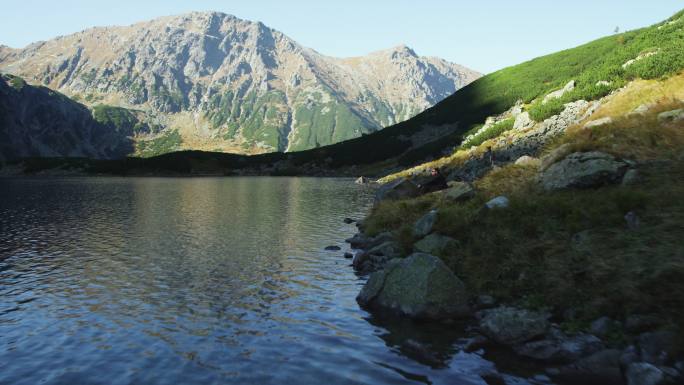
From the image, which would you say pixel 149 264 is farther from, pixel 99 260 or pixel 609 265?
pixel 609 265

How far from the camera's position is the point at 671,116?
24078mm

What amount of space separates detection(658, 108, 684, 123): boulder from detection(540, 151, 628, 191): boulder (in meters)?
4.12

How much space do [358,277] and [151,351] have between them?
43.8ft

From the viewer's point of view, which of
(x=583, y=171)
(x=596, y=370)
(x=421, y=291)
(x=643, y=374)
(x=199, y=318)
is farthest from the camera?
(x=583, y=171)

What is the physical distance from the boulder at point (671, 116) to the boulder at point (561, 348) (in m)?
14.9

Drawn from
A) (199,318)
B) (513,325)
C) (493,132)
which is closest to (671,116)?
(513,325)

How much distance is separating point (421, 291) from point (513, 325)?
4170mm

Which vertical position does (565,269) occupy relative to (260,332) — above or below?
above

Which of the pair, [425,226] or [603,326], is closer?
[603,326]

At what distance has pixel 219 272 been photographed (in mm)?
Result: 28984

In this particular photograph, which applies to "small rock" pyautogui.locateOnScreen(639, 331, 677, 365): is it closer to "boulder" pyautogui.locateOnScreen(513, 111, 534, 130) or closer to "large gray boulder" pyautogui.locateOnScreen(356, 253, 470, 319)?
"large gray boulder" pyautogui.locateOnScreen(356, 253, 470, 319)

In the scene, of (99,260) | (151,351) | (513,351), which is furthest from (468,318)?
(99,260)

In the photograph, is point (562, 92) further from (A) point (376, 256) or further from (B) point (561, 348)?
(B) point (561, 348)

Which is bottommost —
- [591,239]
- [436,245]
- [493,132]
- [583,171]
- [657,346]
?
[657,346]
